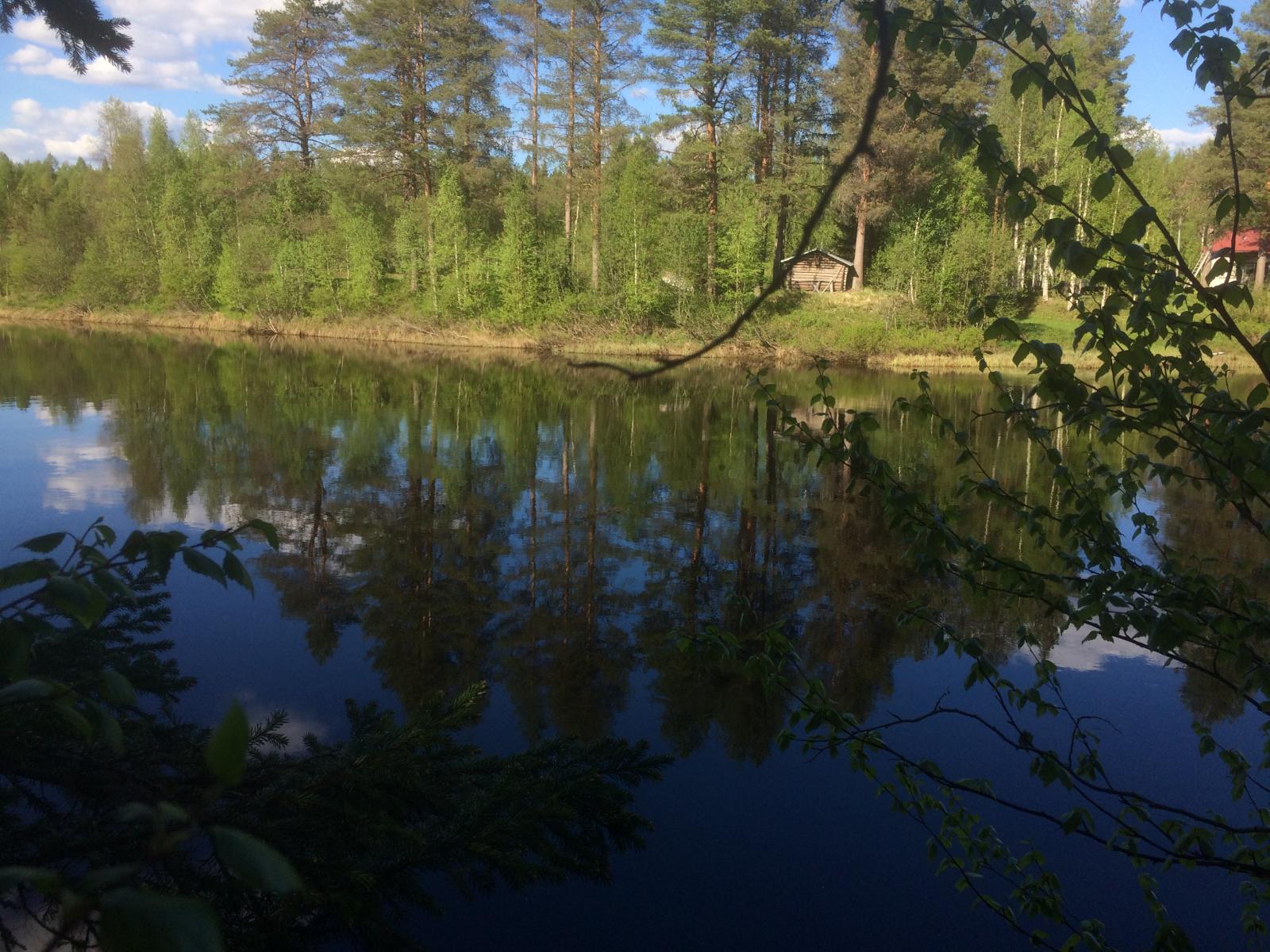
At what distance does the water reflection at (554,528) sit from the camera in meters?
6.15

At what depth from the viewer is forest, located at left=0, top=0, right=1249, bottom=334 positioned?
3023 centimetres

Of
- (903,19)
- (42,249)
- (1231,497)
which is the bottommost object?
(1231,497)

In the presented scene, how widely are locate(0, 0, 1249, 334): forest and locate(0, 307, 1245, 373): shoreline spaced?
33.3 inches

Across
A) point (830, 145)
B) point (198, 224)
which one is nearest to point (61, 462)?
point (830, 145)

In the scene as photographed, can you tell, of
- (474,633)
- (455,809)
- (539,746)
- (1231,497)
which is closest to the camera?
(1231,497)

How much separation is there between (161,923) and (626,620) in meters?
6.57

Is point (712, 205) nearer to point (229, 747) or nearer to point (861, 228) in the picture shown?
point (861, 228)

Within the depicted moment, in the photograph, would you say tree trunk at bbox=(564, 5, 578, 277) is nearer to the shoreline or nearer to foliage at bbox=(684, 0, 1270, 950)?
the shoreline

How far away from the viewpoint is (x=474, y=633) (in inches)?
263

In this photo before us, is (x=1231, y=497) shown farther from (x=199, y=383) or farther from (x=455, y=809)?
(x=199, y=383)

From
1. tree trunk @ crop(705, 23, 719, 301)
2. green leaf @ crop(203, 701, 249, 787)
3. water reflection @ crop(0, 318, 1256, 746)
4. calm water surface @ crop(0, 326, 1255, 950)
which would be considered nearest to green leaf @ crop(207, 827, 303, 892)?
green leaf @ crop(203, 701, 249, 787)

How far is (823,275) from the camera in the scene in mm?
37750

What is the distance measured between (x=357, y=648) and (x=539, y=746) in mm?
3779

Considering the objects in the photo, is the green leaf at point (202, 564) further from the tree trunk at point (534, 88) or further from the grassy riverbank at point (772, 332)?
the tree trunk at point (534, 88)
